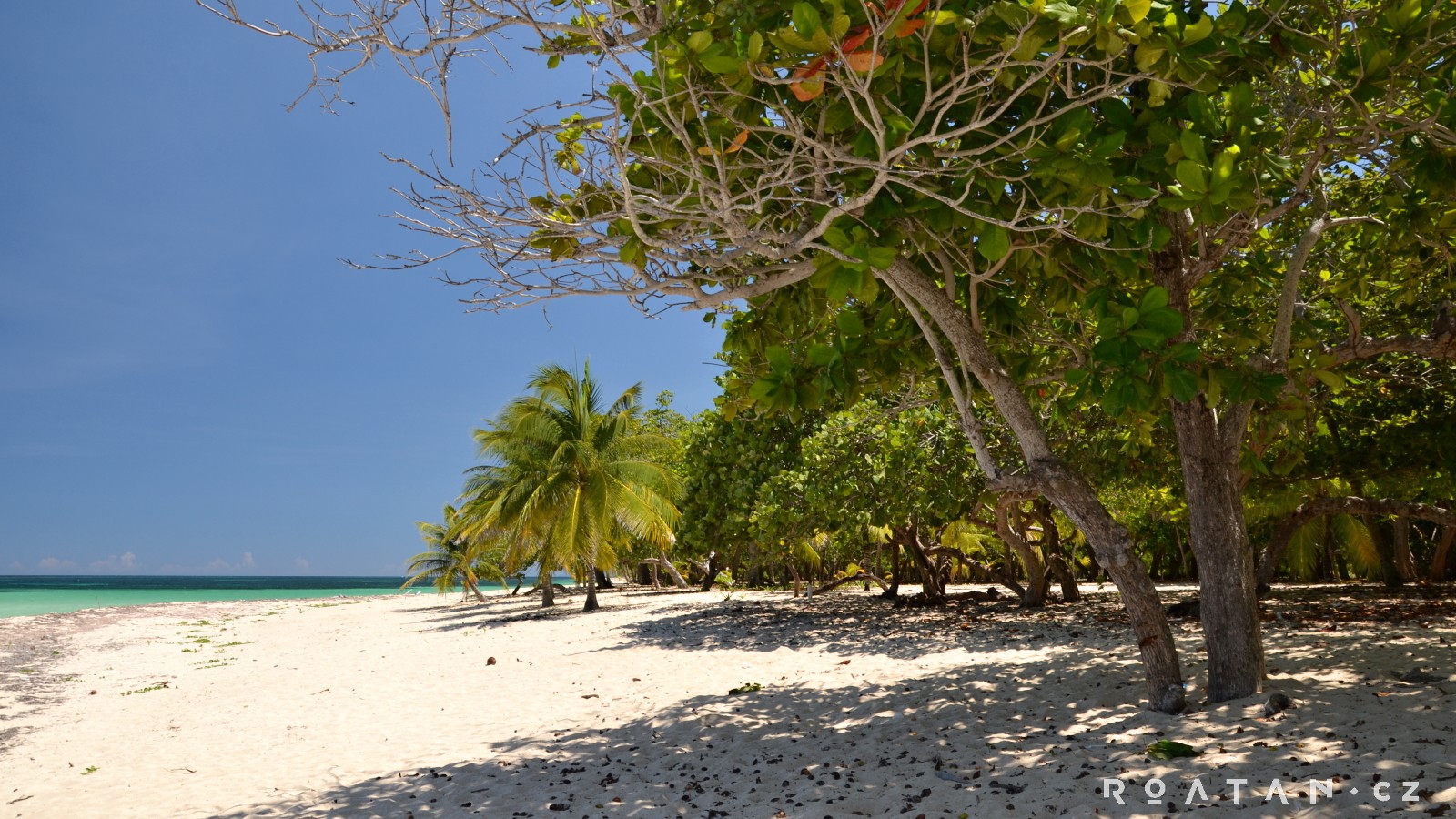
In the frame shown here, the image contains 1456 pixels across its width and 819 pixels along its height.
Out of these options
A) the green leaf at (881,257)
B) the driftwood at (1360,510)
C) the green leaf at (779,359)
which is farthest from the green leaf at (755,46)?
the driftwood at (1360,510)

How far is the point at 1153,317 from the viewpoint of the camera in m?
3.76

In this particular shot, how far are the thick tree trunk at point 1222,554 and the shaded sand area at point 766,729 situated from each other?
373 millimetres

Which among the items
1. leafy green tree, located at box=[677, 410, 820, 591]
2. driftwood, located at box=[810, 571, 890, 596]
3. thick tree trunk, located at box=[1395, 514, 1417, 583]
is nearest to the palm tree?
leafy green tree, located at box=[677, 410, 820, 591]

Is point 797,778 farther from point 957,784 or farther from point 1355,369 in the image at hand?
point 1355,369

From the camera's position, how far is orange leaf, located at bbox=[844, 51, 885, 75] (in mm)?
3160

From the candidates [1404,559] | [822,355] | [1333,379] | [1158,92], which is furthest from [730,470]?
[1158,92]

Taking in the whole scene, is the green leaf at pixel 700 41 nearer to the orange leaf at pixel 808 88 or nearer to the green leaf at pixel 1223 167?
the orange leaf at pixel 808 88

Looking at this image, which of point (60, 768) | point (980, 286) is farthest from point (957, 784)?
point (60, 768)

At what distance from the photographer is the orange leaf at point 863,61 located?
3160mm

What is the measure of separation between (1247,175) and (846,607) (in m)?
13.5

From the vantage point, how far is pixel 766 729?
6.22m

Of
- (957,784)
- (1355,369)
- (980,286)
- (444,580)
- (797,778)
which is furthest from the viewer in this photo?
(444,580)

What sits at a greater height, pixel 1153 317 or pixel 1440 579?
pixel 1153 317

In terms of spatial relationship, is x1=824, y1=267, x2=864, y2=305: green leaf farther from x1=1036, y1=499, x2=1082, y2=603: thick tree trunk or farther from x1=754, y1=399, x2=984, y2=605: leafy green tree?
x1=1036, y1=499, x2=1082, y2=603: thick tree trunk
